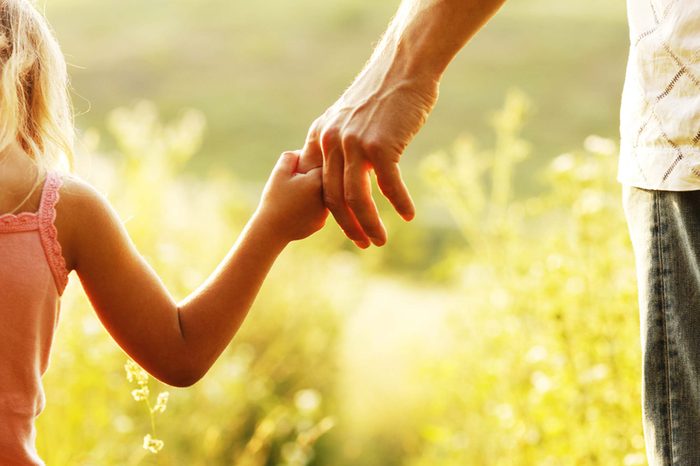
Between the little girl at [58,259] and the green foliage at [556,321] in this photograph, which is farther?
the green foliage at [556,321]

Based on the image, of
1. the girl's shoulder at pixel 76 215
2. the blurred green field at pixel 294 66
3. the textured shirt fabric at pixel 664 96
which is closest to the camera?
the textured shirt fabric at pixel 664 96

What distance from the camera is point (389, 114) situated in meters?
1.25

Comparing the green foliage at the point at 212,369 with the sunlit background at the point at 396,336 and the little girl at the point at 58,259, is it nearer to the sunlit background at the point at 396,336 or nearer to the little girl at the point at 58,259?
the sunlit background at the point at 396,336

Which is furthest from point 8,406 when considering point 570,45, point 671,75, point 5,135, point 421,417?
point 570,45

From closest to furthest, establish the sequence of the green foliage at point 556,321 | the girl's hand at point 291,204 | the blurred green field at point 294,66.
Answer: the girl's hand at point 291,204
the green foliage at point 556,321
the blurred green field at point 294,66

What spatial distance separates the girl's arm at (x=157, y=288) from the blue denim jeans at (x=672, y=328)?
0.45 meters

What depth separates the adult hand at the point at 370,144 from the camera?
1241mm

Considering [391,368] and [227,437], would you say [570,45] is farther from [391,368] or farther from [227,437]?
[227,437]

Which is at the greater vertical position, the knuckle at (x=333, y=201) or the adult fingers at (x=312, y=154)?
the adult fingers at (x=312, y=154)

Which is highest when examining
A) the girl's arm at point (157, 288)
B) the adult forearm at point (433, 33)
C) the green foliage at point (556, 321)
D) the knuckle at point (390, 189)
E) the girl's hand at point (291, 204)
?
the adult forearm at point (433, 33)

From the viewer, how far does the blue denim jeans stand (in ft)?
3.24

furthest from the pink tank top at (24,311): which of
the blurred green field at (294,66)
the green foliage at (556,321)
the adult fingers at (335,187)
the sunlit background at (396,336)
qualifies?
the blurred green field at (294,66)

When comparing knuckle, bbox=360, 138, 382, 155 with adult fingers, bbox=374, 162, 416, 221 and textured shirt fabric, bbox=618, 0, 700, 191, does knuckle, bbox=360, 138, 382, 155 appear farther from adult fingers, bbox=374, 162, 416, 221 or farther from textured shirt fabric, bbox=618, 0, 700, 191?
textured shirt fabric, bbox=618, 0, 700, 191

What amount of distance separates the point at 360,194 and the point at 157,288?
0.94 feet
